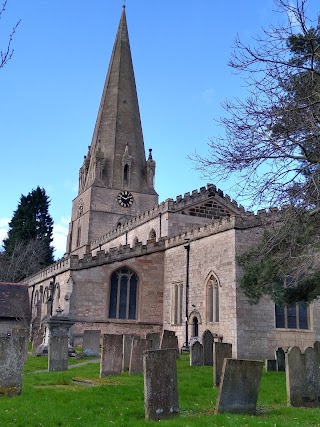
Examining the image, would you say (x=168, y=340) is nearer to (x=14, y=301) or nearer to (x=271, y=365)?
(x=271, y=365)

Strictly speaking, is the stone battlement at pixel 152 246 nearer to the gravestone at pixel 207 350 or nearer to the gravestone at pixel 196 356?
the gravestone at pixel 207 350

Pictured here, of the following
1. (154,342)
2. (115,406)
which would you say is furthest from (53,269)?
(115,406)

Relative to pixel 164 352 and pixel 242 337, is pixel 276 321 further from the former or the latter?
pixel 164 352

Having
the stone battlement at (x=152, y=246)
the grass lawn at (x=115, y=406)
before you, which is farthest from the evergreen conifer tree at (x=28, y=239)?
the grass lawn at (x=115, y=406)

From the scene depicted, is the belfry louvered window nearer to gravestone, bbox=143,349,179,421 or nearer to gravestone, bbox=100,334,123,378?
gravestone, bbox=100,334,123,378

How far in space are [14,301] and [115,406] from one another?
27.2 m

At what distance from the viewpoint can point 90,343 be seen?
1888 centimetres

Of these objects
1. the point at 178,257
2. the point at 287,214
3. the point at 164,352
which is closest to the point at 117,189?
the point at 178,257

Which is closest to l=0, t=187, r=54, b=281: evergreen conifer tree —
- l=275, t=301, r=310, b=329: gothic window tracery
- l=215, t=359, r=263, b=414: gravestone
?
l=275, t=301, r=310, b=329: gothic window tracery

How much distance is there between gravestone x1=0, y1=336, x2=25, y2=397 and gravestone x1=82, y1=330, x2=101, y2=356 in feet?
31.0

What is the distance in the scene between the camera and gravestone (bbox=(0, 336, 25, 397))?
925 centimetres

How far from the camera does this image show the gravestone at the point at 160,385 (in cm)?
765

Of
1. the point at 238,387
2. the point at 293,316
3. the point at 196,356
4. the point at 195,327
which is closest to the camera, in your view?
the point at 238,387

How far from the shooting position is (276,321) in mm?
20844
